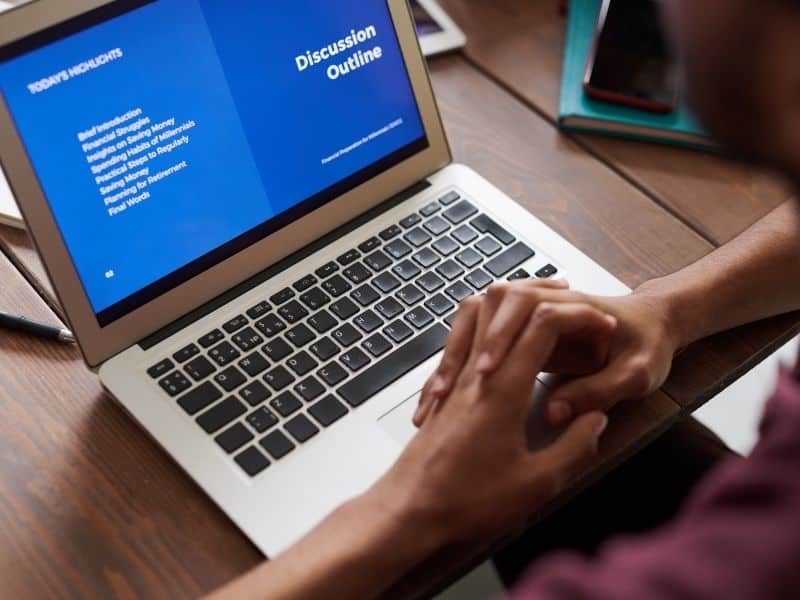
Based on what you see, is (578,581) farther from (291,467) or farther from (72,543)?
(72,543)

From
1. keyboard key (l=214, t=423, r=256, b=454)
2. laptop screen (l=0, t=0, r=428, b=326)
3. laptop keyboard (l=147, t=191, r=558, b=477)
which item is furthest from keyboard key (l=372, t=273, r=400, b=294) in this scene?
keyboard key (l=214, t=423, r=256, b=454)

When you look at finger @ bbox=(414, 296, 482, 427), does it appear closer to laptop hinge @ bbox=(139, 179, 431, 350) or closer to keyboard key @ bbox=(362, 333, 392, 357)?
Result: keyboard key @ bbox=(362, 333, 392, 357)

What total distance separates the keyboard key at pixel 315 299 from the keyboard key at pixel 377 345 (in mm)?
65

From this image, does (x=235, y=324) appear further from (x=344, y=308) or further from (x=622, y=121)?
(x=622, y=121)

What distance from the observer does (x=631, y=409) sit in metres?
0.91

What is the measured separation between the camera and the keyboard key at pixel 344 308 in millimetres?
956

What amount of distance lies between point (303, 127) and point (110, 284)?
0.25 meters

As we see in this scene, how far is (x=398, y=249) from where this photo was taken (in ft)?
3.36

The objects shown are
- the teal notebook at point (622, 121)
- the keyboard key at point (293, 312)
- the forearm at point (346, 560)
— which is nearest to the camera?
the forearm at point (346, 560)

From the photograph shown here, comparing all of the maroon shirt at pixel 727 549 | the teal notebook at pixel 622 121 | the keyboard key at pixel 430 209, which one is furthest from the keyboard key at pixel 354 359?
the teal notebook at pixel 622 121

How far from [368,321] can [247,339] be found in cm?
12

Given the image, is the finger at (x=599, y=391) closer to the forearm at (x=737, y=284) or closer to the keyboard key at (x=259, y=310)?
the forearm at (x=737, y=284)

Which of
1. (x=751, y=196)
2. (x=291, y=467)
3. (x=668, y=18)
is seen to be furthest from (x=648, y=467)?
(x=668, y=18)

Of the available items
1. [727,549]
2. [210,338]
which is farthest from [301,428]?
[727,549]
